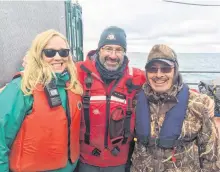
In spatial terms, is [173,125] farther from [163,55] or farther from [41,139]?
[41,139]

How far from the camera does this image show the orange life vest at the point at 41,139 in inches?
79.8

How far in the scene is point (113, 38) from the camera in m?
2.69

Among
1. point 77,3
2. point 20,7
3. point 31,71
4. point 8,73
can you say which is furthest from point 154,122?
point 77,3

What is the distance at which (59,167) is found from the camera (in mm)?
2193

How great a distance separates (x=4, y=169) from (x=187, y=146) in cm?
133

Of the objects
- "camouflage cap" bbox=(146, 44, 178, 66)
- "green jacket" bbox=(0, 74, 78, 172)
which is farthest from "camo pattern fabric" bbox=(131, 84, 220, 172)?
"green jacket" bbox=(0, 74, 78, 172)

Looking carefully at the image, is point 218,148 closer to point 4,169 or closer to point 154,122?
point 154,122

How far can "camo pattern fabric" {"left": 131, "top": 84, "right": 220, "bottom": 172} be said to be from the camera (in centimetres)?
227

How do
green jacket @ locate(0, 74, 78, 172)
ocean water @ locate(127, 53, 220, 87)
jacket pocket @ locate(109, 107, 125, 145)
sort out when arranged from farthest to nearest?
ocean water @ locate(127, 53, 220, 87), jacket pocket @ locate(109, 107, 125, 145), green jacket @ locate(0, 74, 78, 172)

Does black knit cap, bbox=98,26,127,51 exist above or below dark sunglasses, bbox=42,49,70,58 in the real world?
above

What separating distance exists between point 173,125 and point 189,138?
16 centimetres

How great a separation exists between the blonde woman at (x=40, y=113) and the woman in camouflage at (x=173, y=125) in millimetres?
613

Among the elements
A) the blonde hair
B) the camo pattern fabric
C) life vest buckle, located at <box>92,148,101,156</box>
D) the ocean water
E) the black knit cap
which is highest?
the black knit cap

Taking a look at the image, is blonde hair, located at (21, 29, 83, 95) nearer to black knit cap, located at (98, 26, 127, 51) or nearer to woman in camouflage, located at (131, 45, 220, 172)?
black knit cap, located at (98, 26, 127, 51)
